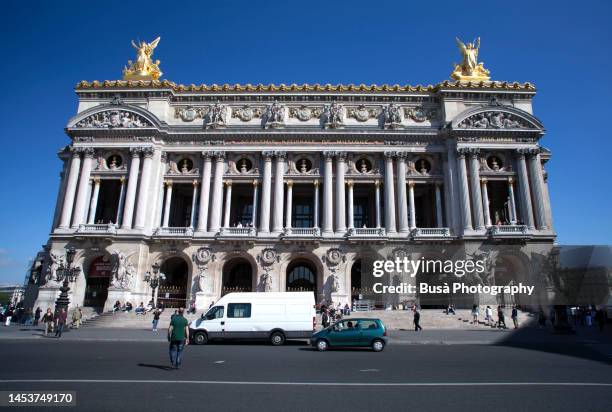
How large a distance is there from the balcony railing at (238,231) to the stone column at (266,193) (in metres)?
0.99

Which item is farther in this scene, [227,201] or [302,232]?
[227,201]

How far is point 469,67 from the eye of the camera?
41.6m

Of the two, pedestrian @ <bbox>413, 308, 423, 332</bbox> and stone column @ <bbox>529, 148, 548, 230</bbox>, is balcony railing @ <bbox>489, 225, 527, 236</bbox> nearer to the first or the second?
stone column @ <bbox>529, 148, 548, 230</bbox>

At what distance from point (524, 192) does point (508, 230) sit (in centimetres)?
438

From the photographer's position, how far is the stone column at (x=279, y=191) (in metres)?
Answer: 37.0

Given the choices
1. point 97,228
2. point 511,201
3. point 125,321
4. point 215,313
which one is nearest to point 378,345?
point 215,313

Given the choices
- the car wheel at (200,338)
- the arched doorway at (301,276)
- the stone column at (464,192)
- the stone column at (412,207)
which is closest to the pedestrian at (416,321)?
the stone column at (412,207)

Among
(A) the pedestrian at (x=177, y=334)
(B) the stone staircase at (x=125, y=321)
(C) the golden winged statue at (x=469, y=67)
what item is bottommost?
(B) the stone staircase at (x=125, y=321)

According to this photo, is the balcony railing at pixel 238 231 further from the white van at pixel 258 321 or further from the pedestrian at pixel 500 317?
the pedestrian at pixel 500 317

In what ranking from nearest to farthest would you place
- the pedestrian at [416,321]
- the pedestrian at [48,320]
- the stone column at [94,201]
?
the pedestrian at [48,320] < the pedestrian at [416,321] < the stone column at [94,201]

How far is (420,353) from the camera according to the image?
1563 centimetres

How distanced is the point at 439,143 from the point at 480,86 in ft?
24.1

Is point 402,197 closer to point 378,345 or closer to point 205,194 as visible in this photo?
point 205,194

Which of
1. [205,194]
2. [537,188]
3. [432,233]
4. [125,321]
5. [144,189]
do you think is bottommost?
[125,321]
